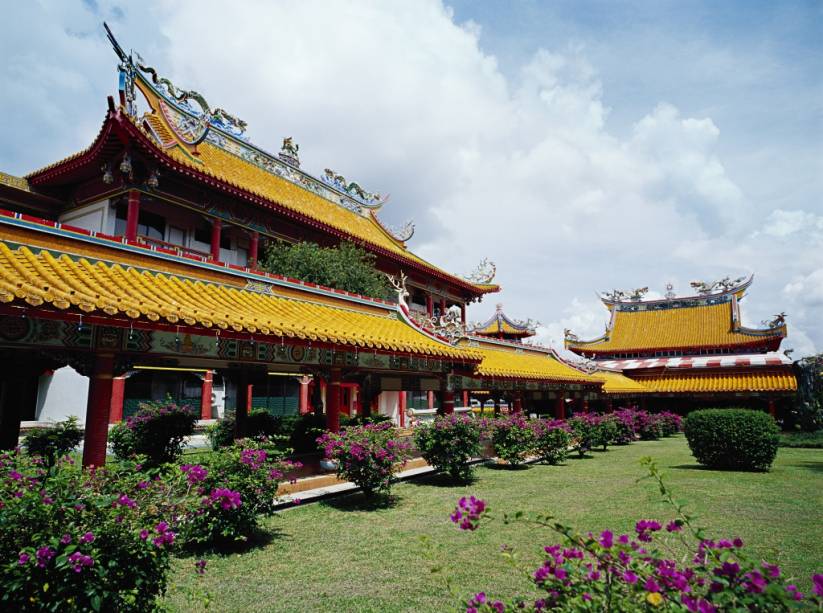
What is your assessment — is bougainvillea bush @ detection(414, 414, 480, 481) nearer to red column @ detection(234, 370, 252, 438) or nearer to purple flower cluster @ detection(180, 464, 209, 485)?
red column @ detection(234, 370, 252, 438)

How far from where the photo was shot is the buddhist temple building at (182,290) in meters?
6.43

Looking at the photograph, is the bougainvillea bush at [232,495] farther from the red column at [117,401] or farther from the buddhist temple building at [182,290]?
the red column at [117,401]

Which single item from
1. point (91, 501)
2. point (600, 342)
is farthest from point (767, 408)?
point (91, 501)

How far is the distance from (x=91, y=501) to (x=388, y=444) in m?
5.58

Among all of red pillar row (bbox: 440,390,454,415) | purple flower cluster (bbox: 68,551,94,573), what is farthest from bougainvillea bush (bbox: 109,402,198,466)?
purple flower cluster (bbox: 68,551,94,573)

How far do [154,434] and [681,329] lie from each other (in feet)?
109

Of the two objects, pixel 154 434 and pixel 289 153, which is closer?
pixel 154 434

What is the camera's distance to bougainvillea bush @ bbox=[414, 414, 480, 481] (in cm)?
1046

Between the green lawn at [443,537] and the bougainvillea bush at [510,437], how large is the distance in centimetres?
73

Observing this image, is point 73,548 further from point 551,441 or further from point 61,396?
point 61,396

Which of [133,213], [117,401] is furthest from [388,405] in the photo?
[133,213]

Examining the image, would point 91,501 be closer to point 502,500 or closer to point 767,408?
point 502,500

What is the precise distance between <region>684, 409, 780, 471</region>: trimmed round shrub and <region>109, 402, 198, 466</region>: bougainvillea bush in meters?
13.2

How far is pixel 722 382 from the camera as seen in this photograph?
2694 cm
